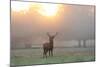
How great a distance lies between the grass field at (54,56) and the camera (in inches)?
121

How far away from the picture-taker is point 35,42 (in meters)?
3.19

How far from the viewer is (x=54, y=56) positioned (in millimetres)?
3262

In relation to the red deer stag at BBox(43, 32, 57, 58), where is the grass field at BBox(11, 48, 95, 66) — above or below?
below

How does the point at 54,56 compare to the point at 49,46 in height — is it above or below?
below

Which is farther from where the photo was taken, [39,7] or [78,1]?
[78,1]

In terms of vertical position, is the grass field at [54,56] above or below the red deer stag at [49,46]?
below

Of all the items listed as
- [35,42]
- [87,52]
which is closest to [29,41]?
[35,42]

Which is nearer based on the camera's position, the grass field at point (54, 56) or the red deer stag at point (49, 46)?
the grass field at point (54, 56)

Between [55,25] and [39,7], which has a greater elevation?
[39,7]

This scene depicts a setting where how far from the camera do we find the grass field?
3080 mm

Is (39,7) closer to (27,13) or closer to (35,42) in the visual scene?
(27,13)
